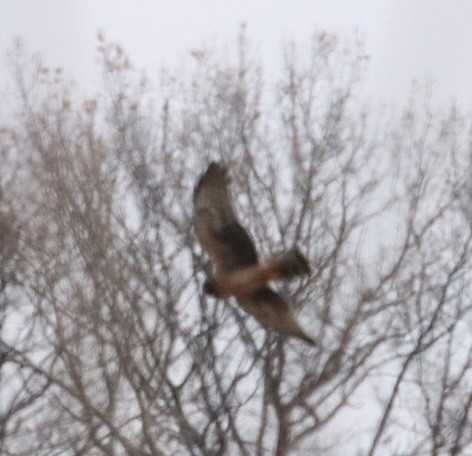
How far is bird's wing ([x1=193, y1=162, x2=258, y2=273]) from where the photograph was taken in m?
9.23

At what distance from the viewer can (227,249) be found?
30.4 ft

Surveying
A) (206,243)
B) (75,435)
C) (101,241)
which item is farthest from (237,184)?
(206,243)

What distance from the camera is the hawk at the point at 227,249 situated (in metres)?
9.17

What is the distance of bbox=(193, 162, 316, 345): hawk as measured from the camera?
30.1 feet

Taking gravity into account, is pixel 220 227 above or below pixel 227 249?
above

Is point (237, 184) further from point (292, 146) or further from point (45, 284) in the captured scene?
point (45, 284)

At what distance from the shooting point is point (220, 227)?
935 centimetres

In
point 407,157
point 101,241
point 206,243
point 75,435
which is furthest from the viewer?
point 407,157

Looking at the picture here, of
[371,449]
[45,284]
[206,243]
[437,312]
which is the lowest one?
[206,243]

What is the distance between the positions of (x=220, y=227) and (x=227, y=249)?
Result: 171 mm

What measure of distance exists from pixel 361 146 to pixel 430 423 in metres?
3.00

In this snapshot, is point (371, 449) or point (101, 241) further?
point (371, 449)

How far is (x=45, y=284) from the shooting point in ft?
47.5

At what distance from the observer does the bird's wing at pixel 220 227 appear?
923 cm
